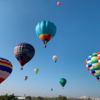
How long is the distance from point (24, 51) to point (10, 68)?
706 centimetres

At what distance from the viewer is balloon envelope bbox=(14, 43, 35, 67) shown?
28516mm

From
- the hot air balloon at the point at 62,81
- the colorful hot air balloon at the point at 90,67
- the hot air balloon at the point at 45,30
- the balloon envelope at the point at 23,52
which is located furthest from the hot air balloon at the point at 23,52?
the hot air balloon at the point at 62,81

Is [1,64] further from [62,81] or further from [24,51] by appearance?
[62,81]

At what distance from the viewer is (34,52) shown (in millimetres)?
31000

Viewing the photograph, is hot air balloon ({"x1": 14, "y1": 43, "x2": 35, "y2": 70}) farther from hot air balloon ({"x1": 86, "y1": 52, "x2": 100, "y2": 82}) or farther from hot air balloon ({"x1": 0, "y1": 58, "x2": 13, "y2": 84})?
hot air balloon ({"x1": 86, "y1": 52, "x2": 100, "y2": 82})

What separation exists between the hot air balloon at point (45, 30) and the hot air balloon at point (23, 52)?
14.9ft

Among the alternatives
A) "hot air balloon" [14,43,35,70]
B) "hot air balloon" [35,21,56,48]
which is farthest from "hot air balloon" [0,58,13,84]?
"hot air balloon" [35,21,56,48]

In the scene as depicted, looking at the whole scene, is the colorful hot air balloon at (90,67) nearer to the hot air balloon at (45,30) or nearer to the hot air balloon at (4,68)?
the hot air balloon at (45,30)

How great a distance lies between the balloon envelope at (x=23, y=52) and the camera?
28.5 m

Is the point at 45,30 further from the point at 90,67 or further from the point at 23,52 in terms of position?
the point at 90,67

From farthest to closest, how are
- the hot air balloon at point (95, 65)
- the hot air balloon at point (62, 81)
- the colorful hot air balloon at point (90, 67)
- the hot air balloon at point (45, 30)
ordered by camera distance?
the hot air balloon at point (62, 81)
the colorful hot air balloon at point (90, 67)
the hot air balloon at point (95, 65)
the hot air balloon at point (45, 30)


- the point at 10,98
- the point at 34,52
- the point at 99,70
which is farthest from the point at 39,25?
the point at 99,70

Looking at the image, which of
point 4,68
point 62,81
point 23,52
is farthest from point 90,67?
point 4,68

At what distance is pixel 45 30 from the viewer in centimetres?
2844
